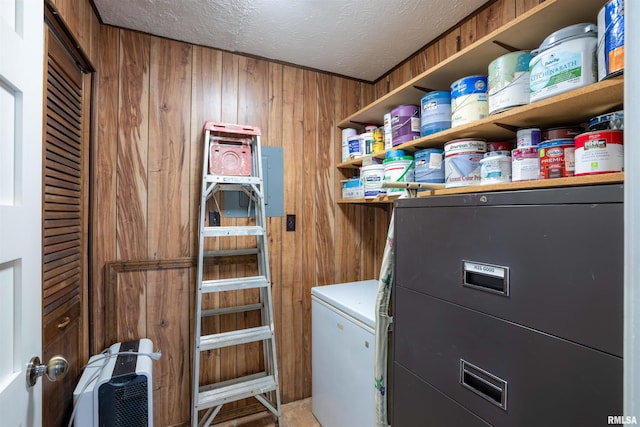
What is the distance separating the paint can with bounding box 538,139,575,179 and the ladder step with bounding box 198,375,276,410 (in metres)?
1.68

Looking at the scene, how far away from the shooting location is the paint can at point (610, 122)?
0.74m

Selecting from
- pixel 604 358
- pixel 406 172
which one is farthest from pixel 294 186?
pixel 604 358

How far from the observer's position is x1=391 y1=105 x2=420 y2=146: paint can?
1.51m

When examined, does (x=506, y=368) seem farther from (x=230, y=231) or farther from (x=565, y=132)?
(x=230, y=231)

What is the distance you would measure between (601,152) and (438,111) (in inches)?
27.1

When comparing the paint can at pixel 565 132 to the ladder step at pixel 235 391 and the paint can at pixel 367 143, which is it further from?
the ladder step at pixel 235 391

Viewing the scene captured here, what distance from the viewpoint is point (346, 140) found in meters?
2.09

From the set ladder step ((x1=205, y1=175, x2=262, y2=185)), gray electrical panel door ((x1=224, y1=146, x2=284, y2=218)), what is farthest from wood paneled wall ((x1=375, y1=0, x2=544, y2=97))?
ladder step ((x1=205, y1=175, x2=262, y2=185))

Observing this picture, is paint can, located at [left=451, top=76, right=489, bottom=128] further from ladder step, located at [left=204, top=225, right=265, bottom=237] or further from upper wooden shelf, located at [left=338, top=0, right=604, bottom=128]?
ladder step, located at [left=204, top=225, right=265, bottom=237]

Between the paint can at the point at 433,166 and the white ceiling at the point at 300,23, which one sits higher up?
the white ceiling at the point at 300,23

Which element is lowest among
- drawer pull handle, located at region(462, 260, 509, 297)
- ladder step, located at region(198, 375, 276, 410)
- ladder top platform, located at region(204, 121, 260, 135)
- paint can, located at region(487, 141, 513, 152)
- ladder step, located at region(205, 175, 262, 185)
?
ladder step, located at region(198, 375, 276, 410)

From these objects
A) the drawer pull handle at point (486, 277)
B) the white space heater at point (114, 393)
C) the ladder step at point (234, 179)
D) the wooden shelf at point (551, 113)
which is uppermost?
the wooden shelf at point (551, 113)

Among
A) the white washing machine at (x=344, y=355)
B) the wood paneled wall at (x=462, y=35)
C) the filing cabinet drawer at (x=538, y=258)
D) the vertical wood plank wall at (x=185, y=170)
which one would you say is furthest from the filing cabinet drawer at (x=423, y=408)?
the wood paneled wall at (x=462, y=35)

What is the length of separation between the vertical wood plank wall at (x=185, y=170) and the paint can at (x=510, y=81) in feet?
1.71
